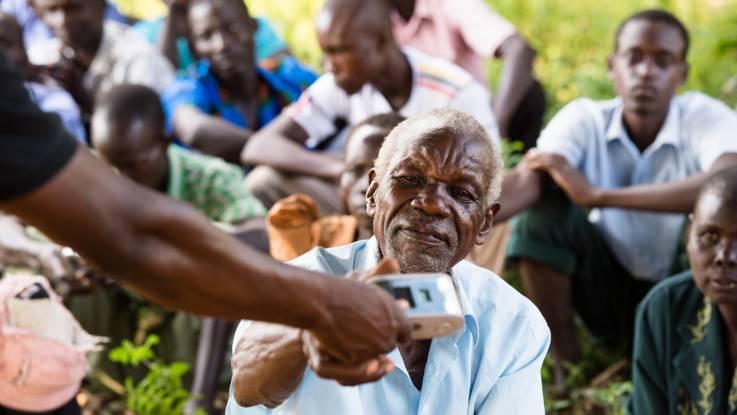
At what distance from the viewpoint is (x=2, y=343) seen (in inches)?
120

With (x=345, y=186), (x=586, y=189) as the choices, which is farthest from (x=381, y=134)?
(x=586, y=189)

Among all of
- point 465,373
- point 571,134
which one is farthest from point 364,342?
point 571,134

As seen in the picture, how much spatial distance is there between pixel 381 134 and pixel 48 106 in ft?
6.55

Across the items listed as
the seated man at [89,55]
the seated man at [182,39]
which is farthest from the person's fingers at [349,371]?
the seated man at [182,39]

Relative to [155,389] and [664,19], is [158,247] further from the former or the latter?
[664,19]

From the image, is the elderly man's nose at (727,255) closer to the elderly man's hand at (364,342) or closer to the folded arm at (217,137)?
the elderly man's hand at (364,342)

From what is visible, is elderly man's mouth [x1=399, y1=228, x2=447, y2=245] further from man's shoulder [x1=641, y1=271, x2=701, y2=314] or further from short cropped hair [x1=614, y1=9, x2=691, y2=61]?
short cropped hair [x1=614, y1=9, x2=691, y2=61]

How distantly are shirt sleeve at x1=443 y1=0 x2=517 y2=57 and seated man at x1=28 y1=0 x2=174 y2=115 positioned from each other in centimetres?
142

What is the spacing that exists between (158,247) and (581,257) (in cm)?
293

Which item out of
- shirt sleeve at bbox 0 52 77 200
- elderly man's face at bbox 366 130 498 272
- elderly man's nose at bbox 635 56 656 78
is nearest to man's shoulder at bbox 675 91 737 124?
elderly man's nose at bbox 635 56 656 78

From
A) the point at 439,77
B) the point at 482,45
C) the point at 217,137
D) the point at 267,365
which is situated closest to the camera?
the point at 267,365

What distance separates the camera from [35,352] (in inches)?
121

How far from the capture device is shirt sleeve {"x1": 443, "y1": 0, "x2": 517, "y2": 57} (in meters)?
4.96

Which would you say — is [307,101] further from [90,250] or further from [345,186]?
[90,250]
